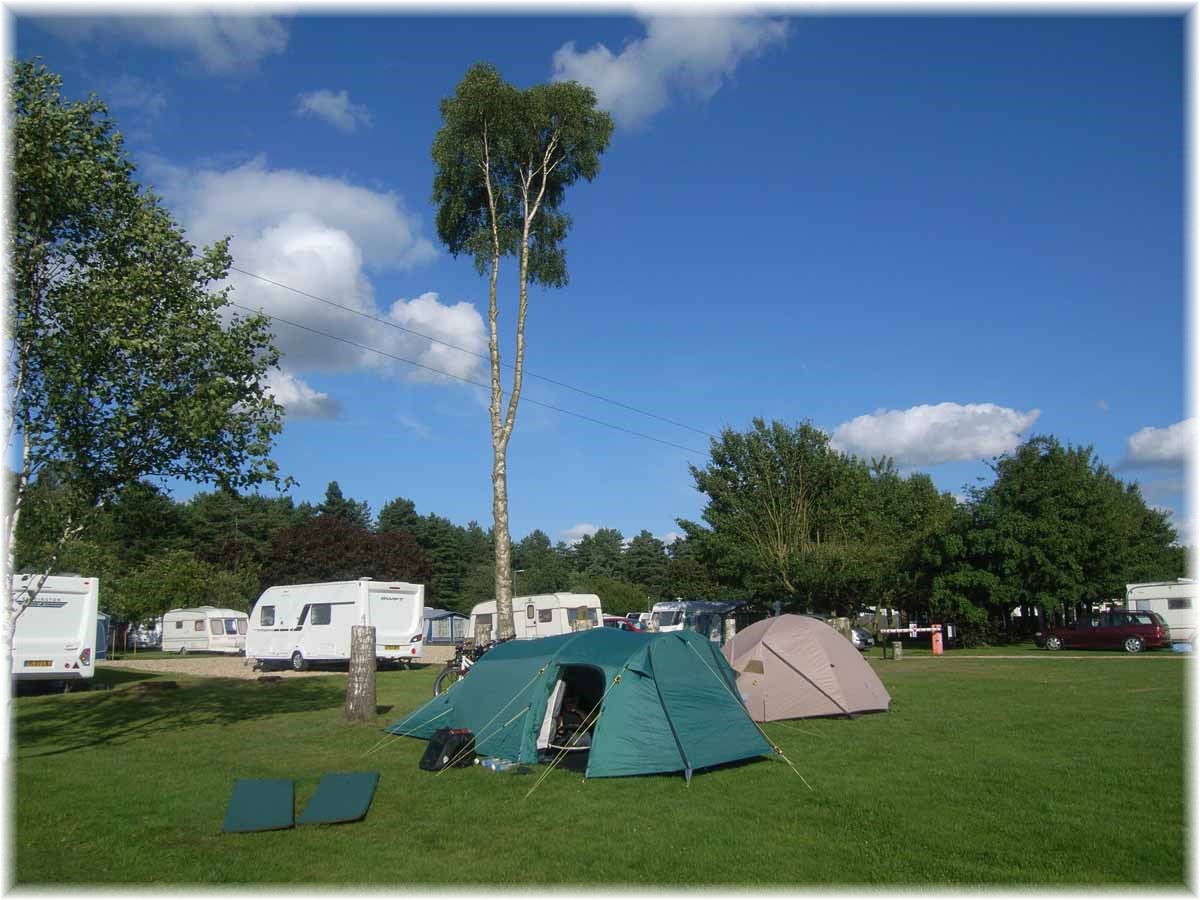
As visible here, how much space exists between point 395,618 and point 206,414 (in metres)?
16.1

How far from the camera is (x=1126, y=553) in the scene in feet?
111

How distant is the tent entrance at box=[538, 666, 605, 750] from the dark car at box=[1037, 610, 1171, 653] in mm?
23392

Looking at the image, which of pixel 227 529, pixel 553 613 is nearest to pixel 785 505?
pixel 553 613

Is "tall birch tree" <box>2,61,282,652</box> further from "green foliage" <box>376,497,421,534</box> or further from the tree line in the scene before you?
"green foliage" <box>376,497,421,534</box>

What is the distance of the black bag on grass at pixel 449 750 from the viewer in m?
9.94

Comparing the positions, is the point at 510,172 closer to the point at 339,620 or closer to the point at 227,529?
the point at 339,620

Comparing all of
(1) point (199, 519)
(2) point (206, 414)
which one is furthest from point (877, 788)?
(1) point (199, 519)

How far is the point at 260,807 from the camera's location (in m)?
7.66

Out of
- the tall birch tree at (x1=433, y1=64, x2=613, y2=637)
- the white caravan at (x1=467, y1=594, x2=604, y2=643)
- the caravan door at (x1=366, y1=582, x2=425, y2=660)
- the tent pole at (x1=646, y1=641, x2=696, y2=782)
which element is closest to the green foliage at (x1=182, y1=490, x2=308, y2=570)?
the white caravan at (x1=467, y1=594, x2=604, y2=643)

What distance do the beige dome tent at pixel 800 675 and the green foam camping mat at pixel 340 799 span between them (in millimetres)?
6354

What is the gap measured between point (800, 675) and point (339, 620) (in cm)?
1607

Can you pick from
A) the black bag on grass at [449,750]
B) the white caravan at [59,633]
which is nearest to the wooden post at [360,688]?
the black bag on grass at [449,750]

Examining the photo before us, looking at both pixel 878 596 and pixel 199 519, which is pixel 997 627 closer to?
pixel 878 596

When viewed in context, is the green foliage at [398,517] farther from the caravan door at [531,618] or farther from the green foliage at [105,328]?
the green foliage at [105,328]
